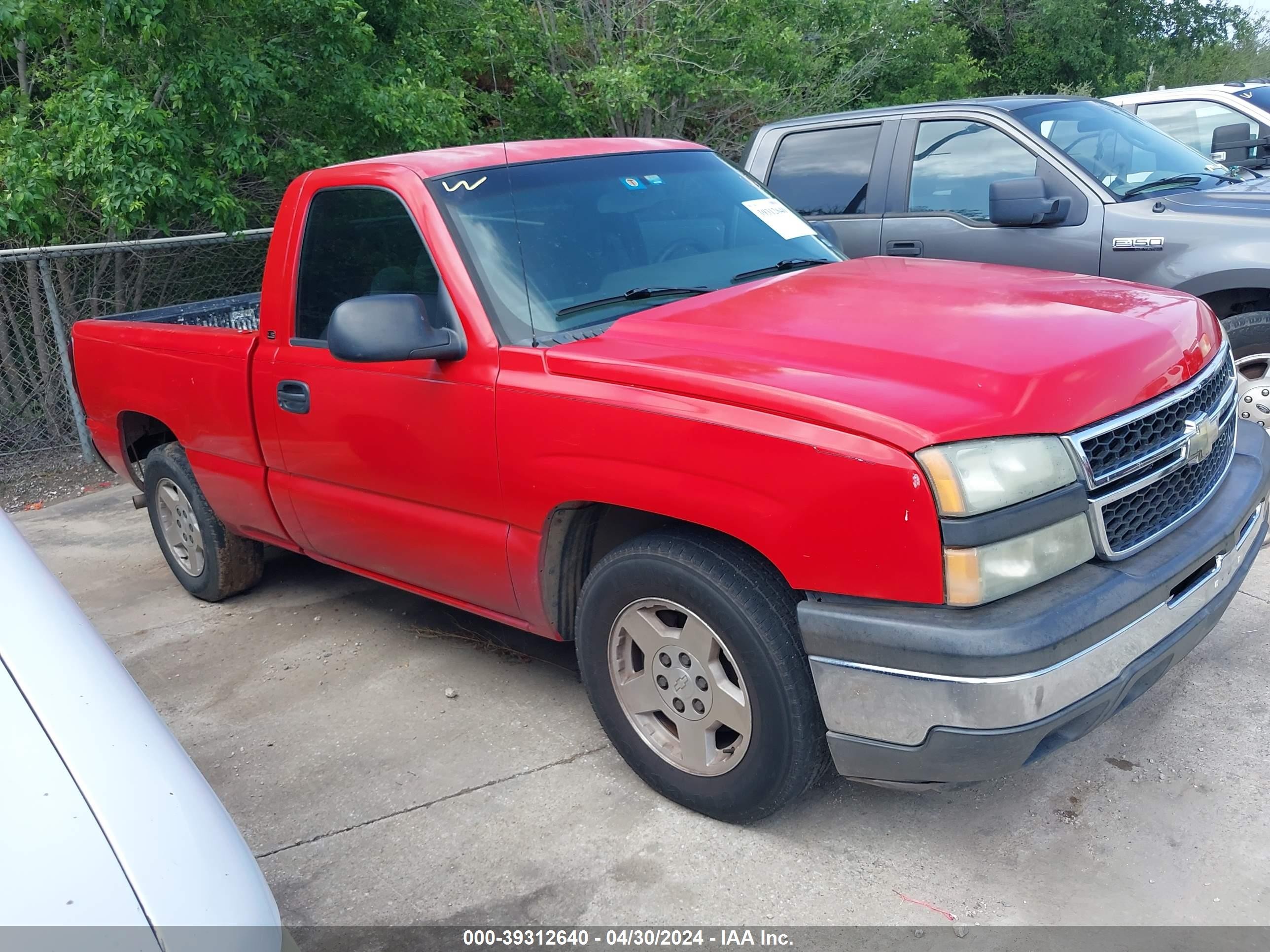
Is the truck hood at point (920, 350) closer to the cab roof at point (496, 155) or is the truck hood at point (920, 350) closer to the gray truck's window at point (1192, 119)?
the cab roof at point (496, 155)

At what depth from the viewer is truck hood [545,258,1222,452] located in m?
2.60

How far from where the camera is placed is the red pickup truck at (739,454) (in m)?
2.54

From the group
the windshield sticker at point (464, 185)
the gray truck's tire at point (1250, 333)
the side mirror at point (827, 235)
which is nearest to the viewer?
the windshield sticker at point (464, 185)

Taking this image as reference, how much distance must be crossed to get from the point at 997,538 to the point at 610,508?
4.06 ft

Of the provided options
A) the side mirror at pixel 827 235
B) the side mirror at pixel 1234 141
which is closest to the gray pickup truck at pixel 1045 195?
the side mirror at pixel 1234 141

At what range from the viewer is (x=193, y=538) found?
5.32m

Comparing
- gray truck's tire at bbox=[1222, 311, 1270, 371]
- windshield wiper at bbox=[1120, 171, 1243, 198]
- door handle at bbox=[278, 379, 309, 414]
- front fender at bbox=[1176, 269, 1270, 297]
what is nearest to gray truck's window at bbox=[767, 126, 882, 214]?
windshield wiper at bbox=[1120, 171, 1243, 198]

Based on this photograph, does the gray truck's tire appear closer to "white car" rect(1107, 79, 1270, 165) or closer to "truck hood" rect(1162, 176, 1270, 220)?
"truck hood" rect(1162, 176, 1270, 220)

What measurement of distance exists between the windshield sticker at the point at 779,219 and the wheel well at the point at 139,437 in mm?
2950

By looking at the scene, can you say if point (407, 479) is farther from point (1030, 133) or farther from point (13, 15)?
point (13, 15)

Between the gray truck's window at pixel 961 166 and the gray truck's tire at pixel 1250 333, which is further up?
the gray truck's window at pixel 961 166

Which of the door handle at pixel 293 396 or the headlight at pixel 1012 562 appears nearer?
the headlight at pixel 1012 562

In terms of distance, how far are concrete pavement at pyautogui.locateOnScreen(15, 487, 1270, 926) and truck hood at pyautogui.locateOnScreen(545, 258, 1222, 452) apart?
1159 mm

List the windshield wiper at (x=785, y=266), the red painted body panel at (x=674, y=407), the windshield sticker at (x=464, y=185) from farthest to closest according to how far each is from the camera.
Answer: the windshield wiper at (x=785, y=266) → the windshield sticker at (x=464, y=185) → the red painted body panel at (x=674, y=407)
